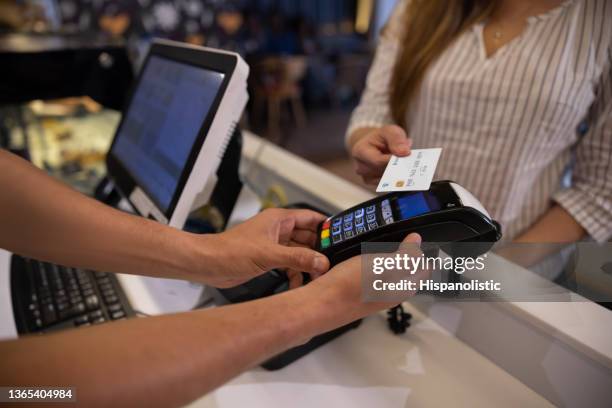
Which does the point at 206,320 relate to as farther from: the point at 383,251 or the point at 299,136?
the point at 299,136

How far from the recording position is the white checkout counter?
0.44 meters

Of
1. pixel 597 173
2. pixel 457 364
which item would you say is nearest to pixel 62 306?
pixel 457 364

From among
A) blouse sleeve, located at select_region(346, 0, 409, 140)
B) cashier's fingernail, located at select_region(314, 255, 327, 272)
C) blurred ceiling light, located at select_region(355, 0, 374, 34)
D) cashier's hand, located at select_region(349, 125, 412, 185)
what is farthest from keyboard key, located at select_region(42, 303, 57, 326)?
blurred ceiling light, located at select_region(355, 0, 374, 34)

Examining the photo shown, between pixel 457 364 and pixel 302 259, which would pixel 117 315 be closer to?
pixel 302 259

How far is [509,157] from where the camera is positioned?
0.74 meters

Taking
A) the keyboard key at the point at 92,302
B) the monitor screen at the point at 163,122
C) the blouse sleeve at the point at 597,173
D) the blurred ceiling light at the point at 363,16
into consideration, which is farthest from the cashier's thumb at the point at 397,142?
the blurred ceiling light at the point at 363,16

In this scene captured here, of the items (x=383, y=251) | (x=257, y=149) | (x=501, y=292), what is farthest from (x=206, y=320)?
(x=257, y=149)

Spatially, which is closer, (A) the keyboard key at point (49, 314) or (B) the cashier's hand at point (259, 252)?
(B) the cashier's hand at point (259, 252)

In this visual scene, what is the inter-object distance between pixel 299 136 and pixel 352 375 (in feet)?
12.5

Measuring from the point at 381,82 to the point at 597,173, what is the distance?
0.46m

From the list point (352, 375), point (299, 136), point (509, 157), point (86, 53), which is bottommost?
point (299, 136)

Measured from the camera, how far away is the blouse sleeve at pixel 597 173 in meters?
0.67

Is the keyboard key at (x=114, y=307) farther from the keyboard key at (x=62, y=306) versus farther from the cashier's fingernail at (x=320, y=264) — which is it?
the cashier's fingernail at (x=320, y=264)

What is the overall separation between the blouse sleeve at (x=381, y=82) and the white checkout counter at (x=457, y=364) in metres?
0.42
